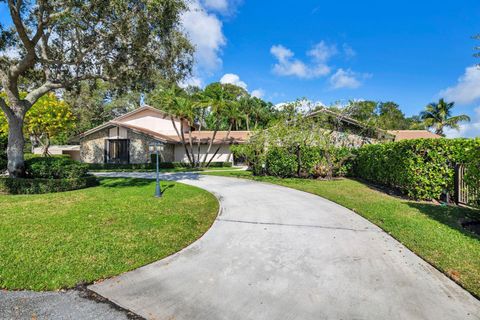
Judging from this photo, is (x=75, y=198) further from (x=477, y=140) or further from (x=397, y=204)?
(x=477, y=140)

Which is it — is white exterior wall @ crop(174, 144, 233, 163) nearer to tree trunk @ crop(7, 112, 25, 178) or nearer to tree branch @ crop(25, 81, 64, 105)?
tree branch @ crop(25, 81, 64, 105)

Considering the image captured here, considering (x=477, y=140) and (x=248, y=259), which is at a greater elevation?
(x=477, y=140)

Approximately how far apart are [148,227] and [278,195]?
554 cm

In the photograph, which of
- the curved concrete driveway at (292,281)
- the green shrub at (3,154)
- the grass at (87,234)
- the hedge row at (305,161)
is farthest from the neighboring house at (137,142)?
the curved concrete driveway at (292,281)

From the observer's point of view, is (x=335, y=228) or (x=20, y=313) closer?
(x=20, y=313)

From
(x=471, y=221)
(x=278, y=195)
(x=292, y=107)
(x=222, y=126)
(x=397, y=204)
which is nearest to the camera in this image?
(x=471, y=221)

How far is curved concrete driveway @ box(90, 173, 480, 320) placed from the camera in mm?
2910

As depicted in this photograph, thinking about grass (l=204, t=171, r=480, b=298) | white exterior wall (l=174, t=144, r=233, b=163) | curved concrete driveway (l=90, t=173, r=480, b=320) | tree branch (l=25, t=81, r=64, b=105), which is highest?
tree branch (l=25, t=81, r=64, b=105)

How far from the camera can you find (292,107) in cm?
1769

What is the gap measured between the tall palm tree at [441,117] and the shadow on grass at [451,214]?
32.3 meters

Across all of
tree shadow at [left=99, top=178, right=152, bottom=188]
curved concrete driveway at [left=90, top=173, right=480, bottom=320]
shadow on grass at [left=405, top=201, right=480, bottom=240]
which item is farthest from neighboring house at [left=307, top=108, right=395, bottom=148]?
curved concrete driveway at [left=90, top=173, right=480, bottom=320]

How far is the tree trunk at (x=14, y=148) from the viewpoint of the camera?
10898mm

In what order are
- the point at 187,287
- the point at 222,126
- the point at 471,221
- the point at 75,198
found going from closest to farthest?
1. the point at 187,287
2. the point at 471,221
3. the point at 75,198
4. the point at 222,126

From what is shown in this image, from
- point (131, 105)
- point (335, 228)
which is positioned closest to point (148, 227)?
point (335, 228)
